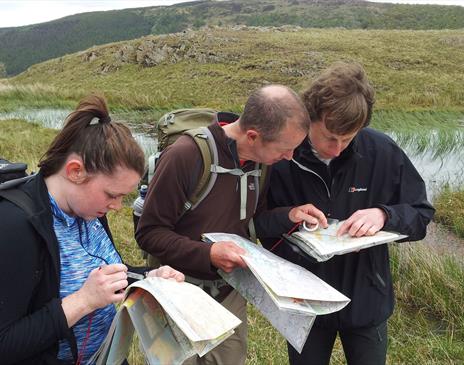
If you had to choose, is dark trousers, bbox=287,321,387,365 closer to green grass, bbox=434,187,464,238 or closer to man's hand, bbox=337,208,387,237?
man's hand, bbox=337,208,387,237

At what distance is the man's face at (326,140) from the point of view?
2047 mm

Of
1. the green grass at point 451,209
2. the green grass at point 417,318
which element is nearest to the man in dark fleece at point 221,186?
the green grass at point 417,318

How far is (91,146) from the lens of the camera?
1585 millimetres

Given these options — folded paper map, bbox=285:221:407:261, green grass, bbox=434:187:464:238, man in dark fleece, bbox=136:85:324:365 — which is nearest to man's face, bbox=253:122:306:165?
man in dark fleece, bbox=136:85:324:365

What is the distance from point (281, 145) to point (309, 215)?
34 centimetres

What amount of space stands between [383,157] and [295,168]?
397mm

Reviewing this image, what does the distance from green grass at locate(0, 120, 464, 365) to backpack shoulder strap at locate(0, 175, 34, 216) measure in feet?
6.02

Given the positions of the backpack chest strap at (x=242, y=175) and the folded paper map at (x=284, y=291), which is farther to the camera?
the backpack chest strap at (x=242, y=175)

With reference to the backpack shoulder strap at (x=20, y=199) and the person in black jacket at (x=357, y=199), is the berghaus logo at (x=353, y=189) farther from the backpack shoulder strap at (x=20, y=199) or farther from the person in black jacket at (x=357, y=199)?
the backpack shoulder strap at (x=20, y=199)

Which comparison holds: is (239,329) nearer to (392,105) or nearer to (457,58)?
(392,105)

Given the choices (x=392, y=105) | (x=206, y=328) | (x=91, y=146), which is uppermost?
(x=91, y=146)

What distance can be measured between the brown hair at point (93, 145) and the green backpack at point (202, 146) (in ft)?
1.28

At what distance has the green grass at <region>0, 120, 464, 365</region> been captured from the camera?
3236 mm

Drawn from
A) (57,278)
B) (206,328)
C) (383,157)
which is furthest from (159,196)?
(383,157)
